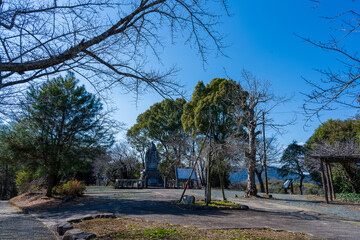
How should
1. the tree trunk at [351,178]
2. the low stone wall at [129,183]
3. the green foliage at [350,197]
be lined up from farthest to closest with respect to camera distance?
the low stone wall at [129,183] → the tree trunk at [351,178] → the green foliage at [350,197]

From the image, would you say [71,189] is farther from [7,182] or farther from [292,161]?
[292,161]

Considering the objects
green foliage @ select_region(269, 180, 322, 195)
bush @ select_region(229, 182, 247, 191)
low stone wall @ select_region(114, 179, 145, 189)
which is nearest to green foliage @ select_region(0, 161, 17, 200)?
low stone wall @ select_region(114, 179, 145, 189)

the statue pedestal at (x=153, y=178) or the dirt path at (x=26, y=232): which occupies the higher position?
the statue pedestal at (x=153, y=178)

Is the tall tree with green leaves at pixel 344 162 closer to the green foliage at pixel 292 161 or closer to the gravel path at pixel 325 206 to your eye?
the gravel path at pixel 325 206

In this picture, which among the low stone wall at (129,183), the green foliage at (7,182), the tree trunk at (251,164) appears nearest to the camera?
the tree trunk at (251,164)

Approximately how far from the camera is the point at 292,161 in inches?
1096

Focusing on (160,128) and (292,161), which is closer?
(292,161)

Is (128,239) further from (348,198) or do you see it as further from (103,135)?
(348,198)

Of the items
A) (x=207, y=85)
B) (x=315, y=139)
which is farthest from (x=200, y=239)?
(x=315, y=139)

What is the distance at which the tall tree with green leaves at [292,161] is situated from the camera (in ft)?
88.7

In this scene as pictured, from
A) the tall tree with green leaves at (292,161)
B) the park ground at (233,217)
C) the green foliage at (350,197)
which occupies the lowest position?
the park ground at (233,217)

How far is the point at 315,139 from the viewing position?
26.4 m

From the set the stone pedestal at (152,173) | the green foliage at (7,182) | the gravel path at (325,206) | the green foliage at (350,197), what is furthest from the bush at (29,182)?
the green foliage at (350,197)

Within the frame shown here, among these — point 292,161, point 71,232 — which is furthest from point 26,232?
point 292,161
